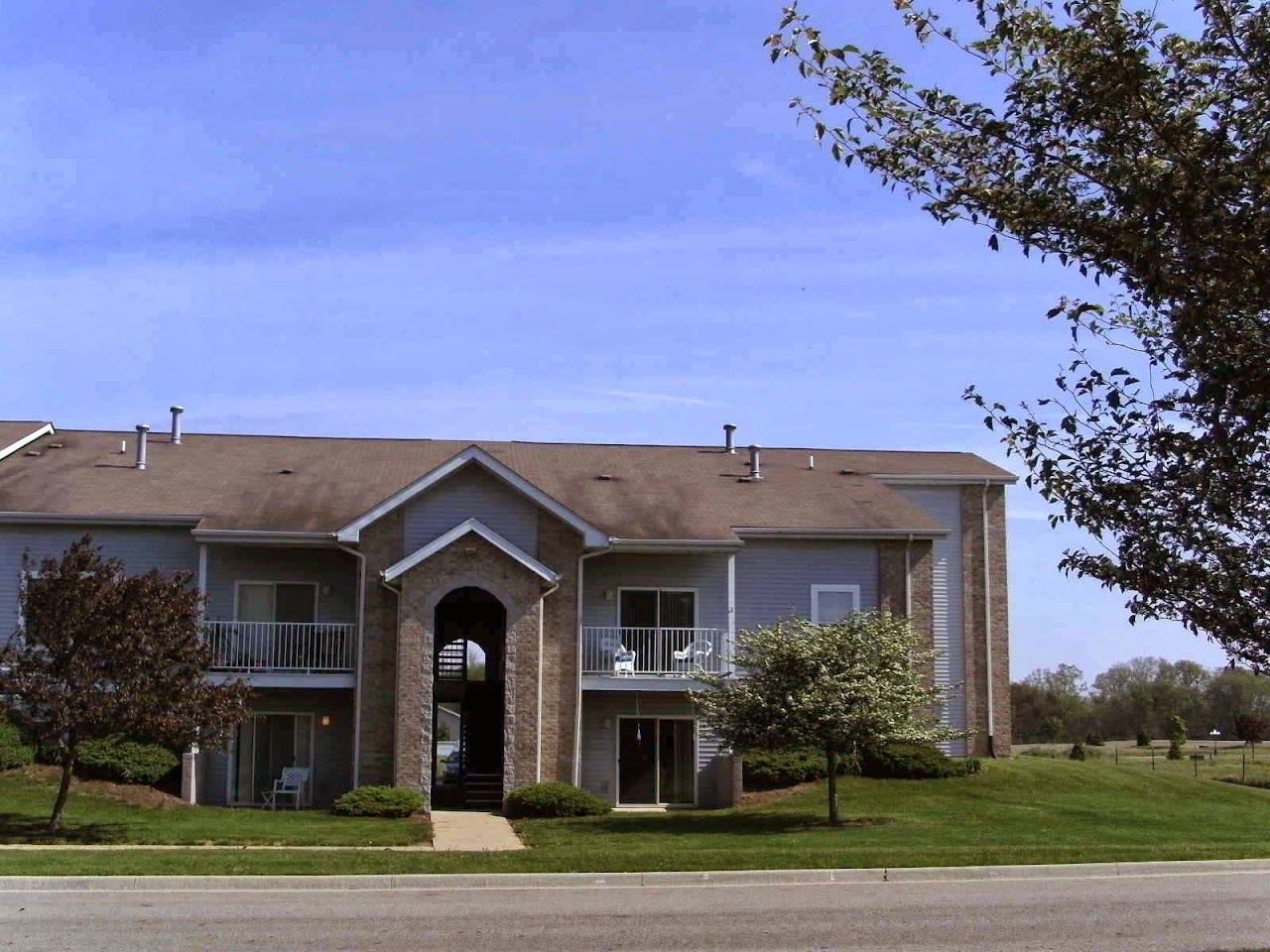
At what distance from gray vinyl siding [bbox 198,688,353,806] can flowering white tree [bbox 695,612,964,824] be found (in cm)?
866

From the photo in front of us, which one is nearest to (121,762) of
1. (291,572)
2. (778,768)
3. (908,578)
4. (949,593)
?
(291,572)

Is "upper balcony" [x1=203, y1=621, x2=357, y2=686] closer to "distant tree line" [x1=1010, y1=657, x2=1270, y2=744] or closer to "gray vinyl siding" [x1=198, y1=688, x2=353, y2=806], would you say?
"gray vinyl siding" [x1=198, y1=688, x2=353, y2=806]

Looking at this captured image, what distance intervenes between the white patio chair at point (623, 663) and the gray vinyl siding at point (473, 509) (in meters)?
2.95

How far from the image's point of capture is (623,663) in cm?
3081

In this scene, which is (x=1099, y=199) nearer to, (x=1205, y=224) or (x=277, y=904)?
(x=1205, y=224)

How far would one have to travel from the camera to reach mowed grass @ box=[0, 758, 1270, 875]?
18688 millimetres

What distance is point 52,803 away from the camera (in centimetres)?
2608

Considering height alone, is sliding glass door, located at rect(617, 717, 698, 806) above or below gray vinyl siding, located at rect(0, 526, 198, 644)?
below

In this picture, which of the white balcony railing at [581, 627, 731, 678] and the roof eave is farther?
the white balcony railing at [581, 627, 731, 678]

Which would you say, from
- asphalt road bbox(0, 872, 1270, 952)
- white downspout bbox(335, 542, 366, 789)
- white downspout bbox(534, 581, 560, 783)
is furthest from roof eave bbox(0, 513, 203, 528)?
asphalt road bbox(0, 872, 1270, 952)

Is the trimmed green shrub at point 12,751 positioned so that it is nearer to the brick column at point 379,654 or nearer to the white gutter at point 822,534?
the brick column at point 379,654

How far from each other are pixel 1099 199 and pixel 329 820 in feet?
66.6

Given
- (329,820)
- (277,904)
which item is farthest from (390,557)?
(277,904)

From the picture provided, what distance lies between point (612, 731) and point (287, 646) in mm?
7235
